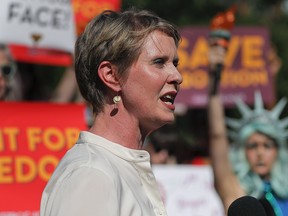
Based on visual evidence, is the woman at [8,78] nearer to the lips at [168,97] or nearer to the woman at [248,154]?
the woman at [248,154]

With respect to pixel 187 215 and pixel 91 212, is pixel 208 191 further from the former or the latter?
pixel 91 212

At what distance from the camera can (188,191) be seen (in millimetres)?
7348

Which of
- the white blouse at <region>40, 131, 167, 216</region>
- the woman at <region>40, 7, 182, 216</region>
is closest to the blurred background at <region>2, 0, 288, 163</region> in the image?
the woman at <region>40, 7, 182, 216</region>

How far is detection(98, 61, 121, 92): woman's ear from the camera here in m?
2.53

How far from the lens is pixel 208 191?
24.2 feet

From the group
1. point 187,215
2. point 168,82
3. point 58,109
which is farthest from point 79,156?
point 187,215

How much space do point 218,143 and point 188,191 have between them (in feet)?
8.36

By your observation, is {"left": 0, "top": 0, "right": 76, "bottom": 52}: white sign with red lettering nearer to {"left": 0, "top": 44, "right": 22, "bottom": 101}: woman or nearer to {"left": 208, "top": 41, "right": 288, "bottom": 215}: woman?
{"left": 0, "top": 44, "right": 22, "bottom": 101}: woman

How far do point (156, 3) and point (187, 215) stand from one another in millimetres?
19113

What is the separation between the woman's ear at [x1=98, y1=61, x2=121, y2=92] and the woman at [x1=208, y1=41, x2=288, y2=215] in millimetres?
2271

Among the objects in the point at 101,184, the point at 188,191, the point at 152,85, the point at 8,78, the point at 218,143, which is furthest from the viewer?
the point at 188,191

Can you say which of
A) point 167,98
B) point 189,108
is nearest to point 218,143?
point 167,98

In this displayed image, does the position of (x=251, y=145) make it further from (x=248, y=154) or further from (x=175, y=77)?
(x=175, y=77)

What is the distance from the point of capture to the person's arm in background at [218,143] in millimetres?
4750
